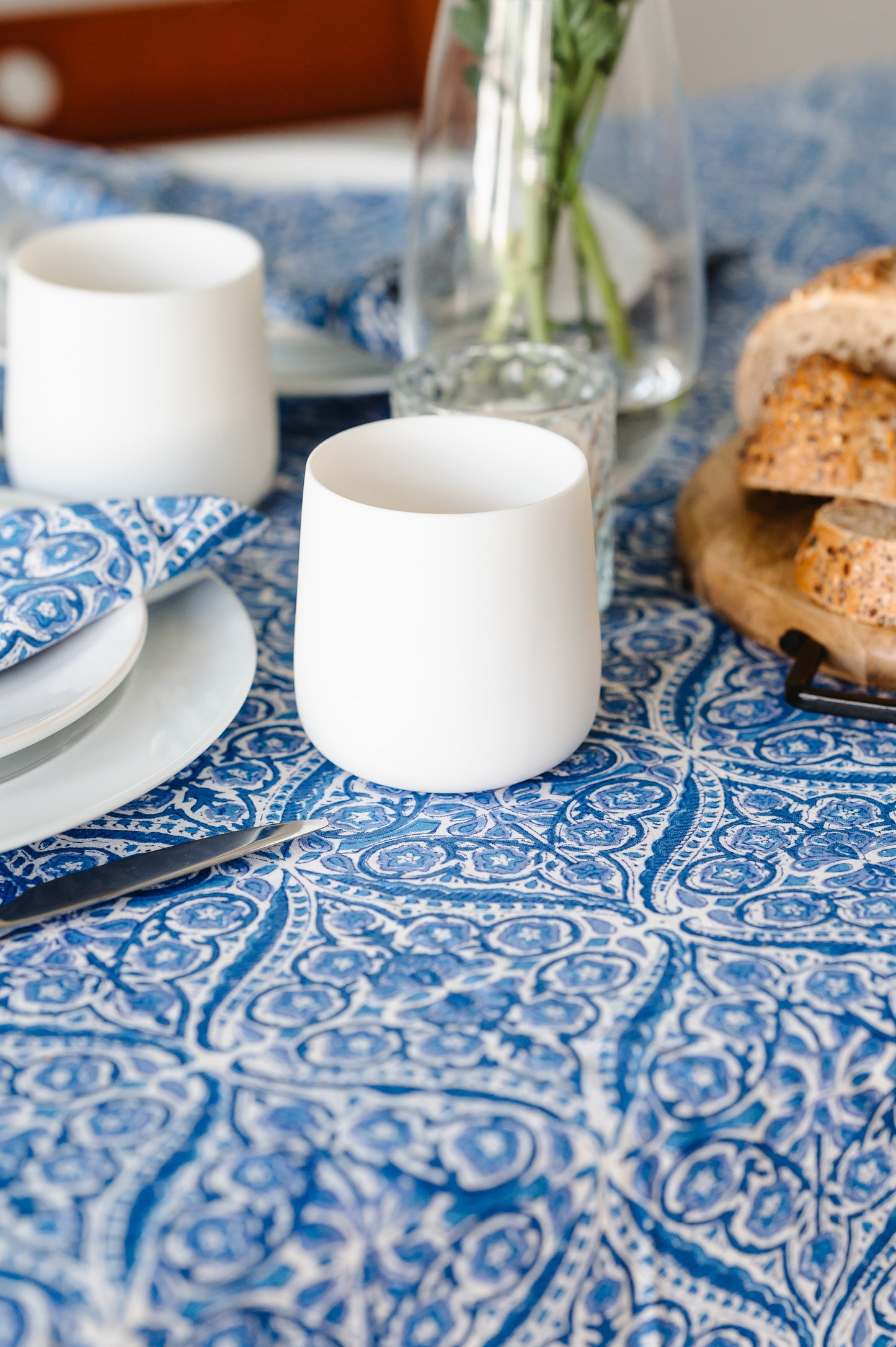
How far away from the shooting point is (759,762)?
0.57 m

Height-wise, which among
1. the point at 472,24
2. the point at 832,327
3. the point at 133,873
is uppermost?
the point at 472,24

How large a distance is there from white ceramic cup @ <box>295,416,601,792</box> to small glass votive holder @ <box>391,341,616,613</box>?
0.08m

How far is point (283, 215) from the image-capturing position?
A: 1212 mm

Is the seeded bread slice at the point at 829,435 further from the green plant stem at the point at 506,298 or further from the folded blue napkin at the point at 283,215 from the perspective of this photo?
the folded blue napkin at the point at 283,215

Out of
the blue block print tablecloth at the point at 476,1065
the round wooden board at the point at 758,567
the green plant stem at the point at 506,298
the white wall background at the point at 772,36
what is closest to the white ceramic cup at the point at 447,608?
the blue block print tablecloth at the point at 476,1065

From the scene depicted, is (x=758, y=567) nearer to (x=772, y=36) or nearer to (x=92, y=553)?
(x=92, y=553)

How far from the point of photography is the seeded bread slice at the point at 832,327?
2.50 feet

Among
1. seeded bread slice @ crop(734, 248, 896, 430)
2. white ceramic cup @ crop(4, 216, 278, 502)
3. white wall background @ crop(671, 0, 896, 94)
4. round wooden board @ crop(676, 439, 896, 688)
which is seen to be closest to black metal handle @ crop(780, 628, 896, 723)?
round wooden board @ crop(676, 439, 896, 688)

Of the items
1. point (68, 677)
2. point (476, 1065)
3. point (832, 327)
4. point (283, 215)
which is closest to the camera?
point (476, 1065)

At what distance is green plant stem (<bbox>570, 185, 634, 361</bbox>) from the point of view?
794 mm

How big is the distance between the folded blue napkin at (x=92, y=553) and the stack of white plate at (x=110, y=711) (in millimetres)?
13

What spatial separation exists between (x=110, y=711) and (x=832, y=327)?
51cm

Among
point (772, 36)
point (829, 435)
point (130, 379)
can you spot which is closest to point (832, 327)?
point (829, 435)

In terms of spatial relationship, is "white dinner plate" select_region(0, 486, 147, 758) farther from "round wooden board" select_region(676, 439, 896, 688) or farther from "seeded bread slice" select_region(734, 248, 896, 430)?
"seeded bread slice" select_region(734, 248, 896, 430)
